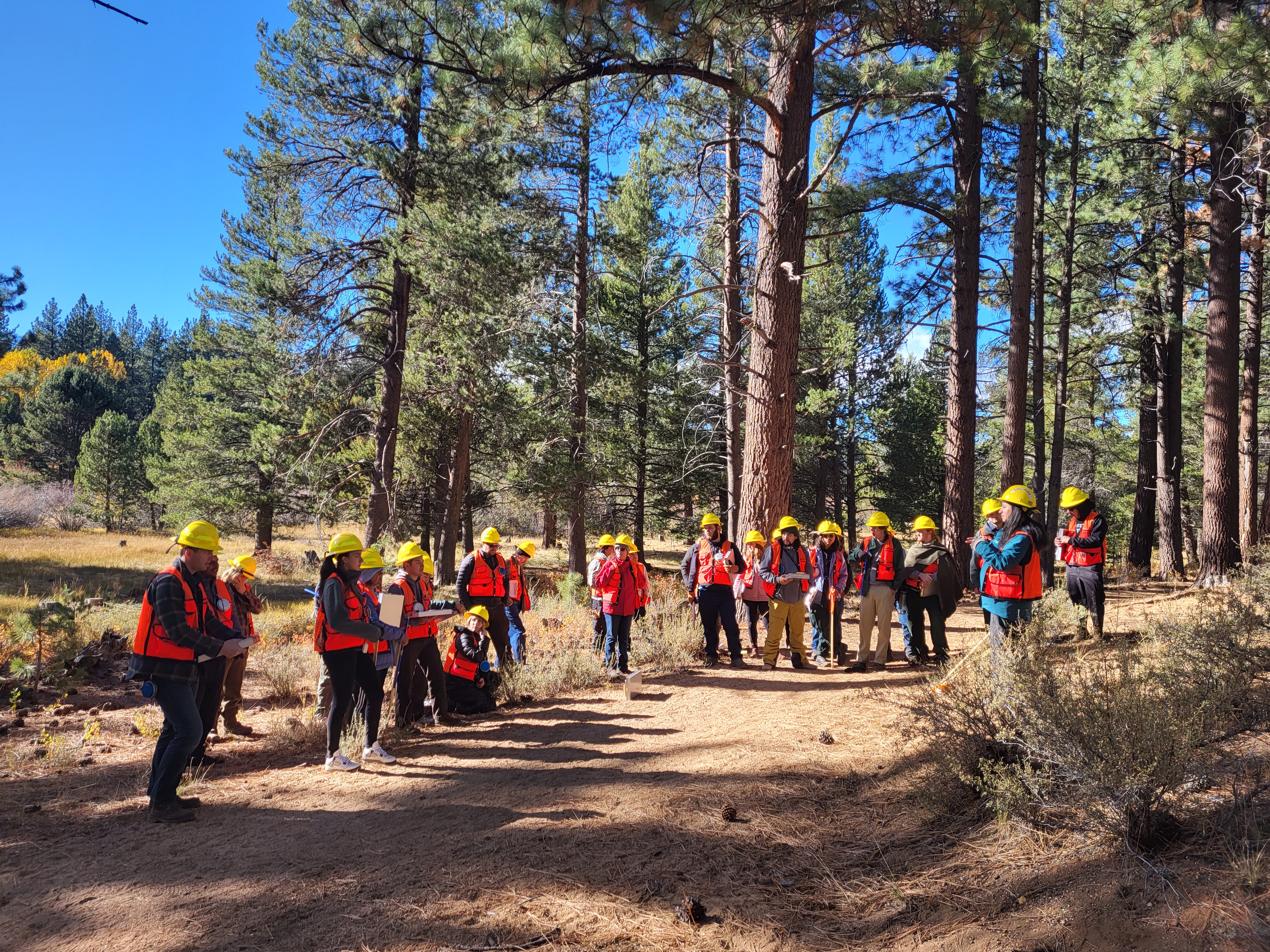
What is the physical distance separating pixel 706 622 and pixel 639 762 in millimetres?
3506

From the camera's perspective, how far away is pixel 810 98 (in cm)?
922

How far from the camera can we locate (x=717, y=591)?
8766 mm

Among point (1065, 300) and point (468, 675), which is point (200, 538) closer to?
point (468, 675)

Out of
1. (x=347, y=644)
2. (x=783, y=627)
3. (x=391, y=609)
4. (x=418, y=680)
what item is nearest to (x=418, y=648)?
(x=418, y=680)

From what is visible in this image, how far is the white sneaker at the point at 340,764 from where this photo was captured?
5.92 metres

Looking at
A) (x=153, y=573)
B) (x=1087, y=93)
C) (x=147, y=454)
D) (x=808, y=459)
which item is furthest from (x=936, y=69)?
(x=147, y=454)

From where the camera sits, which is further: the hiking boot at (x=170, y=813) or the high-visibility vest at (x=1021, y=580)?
the high-visibility vest at (x=1021, y=580)

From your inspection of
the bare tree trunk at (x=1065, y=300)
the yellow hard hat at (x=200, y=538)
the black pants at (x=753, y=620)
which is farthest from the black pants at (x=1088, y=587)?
the yellow hard hat at (x=200, y=538)

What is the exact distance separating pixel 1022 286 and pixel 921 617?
293 inches

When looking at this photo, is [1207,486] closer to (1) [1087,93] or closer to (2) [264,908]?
(1) [1087,93]

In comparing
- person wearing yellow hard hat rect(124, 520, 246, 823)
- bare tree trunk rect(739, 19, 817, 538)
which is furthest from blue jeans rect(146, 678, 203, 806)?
bare tree trunk rect(739, 19, 817, 538)

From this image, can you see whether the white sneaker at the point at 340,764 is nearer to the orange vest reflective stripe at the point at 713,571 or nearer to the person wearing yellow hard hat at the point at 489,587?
the person wearing yellow hard hat at the point at 489,587

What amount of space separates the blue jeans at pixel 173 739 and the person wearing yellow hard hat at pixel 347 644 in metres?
0.90

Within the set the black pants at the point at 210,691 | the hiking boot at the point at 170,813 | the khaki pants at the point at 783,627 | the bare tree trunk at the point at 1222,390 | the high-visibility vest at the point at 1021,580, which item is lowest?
the hiking boot at the point at 170,813
